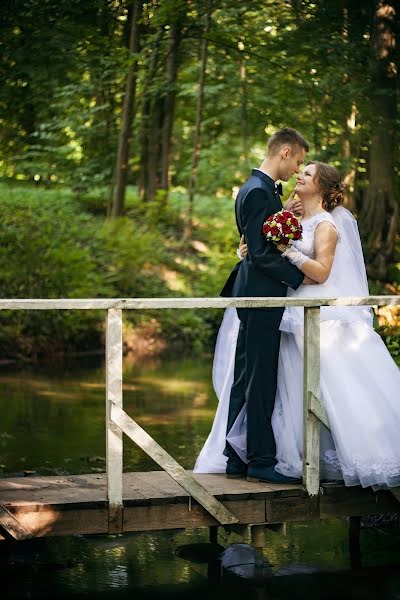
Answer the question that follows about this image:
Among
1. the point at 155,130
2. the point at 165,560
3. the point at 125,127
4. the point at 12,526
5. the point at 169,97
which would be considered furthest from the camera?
the point at 155,130

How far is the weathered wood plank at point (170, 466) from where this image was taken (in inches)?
205

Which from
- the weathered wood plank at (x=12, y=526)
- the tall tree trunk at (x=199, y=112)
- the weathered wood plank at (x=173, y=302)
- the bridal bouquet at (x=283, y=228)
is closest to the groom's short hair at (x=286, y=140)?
the bridal bouquet at (x=283, y=228)

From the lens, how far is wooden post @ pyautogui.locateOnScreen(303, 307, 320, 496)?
220 inches

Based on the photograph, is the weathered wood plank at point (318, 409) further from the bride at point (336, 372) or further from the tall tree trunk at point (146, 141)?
the tall tree trunk at point (146, 141)

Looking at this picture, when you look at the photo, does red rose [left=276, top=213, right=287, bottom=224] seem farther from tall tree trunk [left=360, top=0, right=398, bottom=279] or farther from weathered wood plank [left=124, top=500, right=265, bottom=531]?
tall tree trunk [left=360, top=0, right=398, bottom=279]

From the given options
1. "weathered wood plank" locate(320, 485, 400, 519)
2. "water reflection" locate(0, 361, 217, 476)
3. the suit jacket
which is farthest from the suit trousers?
"water reflection" locate(0, 361, 217, 476)

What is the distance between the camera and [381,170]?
51.6 feet

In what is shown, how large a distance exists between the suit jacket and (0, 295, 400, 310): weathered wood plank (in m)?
0.24

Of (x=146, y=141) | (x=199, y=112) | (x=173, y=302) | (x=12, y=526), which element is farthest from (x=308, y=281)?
(x=146, y=141)

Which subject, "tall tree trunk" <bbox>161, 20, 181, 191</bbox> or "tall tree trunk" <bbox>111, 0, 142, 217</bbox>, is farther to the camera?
"tall tree trunk" <bbox>161, 20, 181, 191</bbox>

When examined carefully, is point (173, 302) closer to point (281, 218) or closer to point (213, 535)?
point (281, 218)

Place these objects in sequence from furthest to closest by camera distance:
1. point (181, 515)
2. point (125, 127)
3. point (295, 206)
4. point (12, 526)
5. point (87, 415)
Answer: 1. point (125, 127)
2. point (87, 415)
3. point (295, 206)
4. point (181, 515)
5. point (12, 526)

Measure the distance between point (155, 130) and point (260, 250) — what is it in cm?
1738

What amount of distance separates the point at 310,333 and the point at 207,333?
39.8 feet
